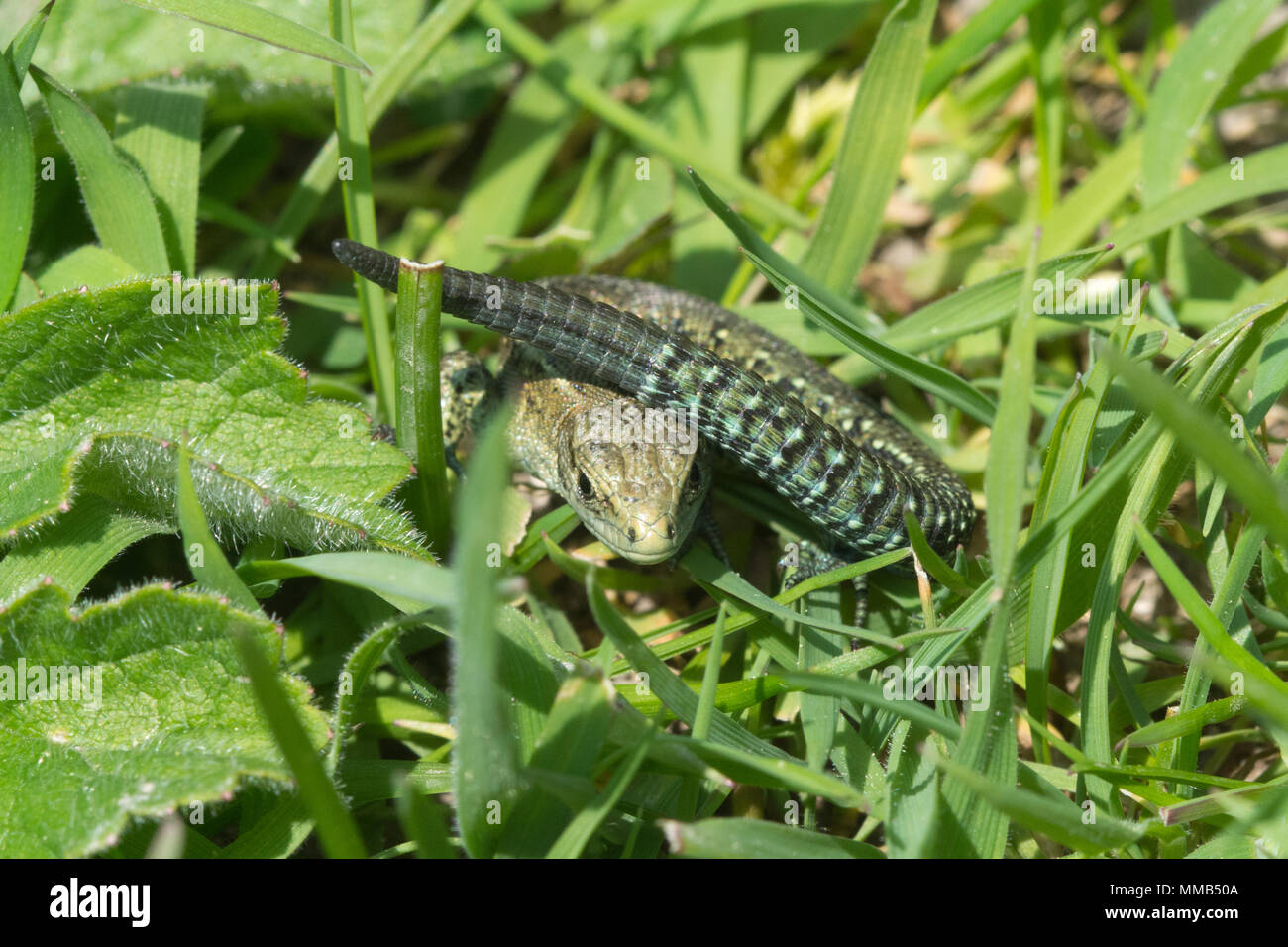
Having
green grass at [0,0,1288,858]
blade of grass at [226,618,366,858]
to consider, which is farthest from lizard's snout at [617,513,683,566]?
blade of grass at [226,618,366,858]

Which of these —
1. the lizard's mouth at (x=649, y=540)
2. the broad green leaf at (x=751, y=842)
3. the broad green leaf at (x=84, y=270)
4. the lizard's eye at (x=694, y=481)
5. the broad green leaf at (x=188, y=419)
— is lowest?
the broad green leaf at (x=751, y=842)

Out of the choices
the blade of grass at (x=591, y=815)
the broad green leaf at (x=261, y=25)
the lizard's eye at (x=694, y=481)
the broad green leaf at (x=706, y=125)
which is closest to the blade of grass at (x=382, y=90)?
the broad green leaf at (x=261, y=25)

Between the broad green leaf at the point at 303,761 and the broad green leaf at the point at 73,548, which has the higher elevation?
the broad green leaf at the point at 73,548

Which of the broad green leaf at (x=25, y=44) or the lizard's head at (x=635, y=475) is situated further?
the broad green leaf at (x=25, y=44)

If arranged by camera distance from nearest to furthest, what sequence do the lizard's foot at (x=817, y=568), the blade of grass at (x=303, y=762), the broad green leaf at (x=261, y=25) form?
1. the blade of grass at (x=303, y=762)
2. the broad green leaf at (x=261, y=25)
3. the lizard's foot at (x=817, y=568)

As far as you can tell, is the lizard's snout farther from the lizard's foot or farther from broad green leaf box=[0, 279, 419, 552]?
broad green leaf box=[0, 279, 419, 552]

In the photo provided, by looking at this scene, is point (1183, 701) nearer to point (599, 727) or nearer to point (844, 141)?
point (599, 727)

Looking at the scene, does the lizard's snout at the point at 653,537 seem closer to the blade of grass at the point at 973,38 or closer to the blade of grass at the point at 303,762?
the blade of grass at the point at 303,762
